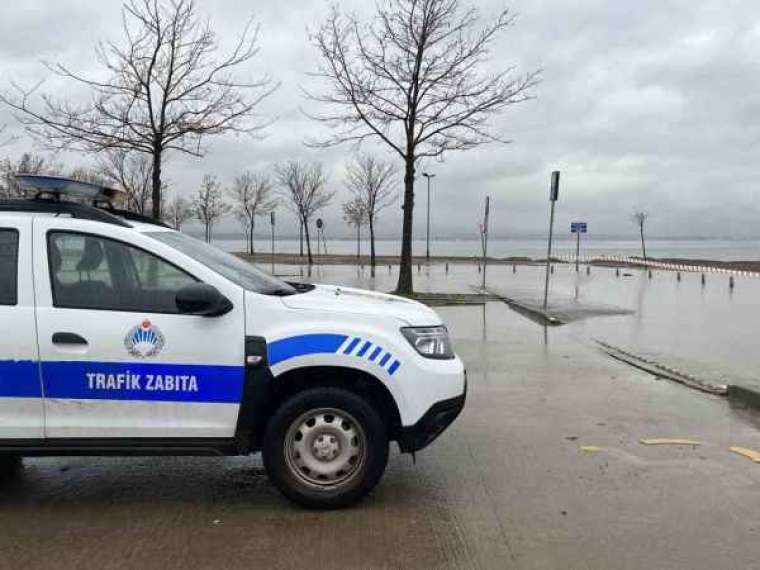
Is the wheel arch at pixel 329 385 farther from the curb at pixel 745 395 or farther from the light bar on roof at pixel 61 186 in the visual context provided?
the curb at pixel 745 395

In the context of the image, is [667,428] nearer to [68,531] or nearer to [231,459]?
[231,459]

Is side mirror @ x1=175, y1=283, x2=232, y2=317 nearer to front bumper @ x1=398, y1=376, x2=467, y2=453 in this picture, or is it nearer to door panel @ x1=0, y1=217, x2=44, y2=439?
door panel @ x1=0, y1=217, x2=44, y2=439

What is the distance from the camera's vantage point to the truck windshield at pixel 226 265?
183 inches

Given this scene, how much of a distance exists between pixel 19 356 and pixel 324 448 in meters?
1.85

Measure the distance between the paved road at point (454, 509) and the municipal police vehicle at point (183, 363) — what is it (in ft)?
1.30

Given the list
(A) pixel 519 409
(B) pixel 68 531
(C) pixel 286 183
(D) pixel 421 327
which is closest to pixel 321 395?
(D) pixel 421 327

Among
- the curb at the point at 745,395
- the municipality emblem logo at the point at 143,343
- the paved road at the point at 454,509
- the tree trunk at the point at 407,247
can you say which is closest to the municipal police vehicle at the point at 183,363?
the municipality emblem logo at the point at 143,343

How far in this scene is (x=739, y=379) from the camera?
346 inches

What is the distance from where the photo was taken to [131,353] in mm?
4309

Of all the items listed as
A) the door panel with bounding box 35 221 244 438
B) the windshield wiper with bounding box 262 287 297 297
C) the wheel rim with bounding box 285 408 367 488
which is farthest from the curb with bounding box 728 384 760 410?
the door panel with bounding box 35 221 244 438

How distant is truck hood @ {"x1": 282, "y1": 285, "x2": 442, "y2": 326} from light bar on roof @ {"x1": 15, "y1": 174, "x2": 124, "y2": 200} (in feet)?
4.98

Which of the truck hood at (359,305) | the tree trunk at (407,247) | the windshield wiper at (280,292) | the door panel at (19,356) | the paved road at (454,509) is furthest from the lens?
the tree trunk at (407,247)

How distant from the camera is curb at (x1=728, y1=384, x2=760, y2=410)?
7.48 m

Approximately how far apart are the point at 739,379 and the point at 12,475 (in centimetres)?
772
